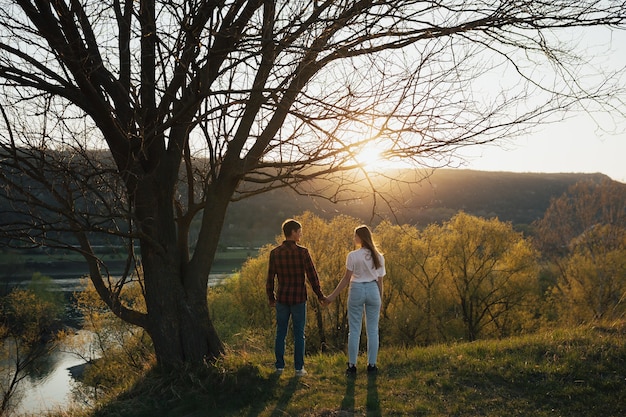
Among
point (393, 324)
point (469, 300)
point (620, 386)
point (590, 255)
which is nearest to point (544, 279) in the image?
point (590, 255)

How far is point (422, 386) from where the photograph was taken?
6.61 meters

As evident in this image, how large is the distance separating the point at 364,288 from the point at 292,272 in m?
0.90

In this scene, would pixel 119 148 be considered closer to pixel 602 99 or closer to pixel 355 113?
pixel 355 113

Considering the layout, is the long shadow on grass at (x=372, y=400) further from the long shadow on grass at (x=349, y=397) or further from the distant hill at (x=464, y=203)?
the distant hill at (x=464, y=203)

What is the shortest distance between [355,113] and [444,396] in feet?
10.3

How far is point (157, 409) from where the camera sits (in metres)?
6.67

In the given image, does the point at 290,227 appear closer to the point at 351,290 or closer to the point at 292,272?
the point at 292,272

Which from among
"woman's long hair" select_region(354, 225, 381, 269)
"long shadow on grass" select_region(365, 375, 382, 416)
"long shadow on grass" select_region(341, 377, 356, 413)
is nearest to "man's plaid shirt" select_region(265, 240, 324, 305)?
"woman's long hair" select_region(354, 225, 381, 269)

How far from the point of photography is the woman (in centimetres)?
714

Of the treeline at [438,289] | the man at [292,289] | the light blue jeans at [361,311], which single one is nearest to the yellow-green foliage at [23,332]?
the treeline at [438,289]

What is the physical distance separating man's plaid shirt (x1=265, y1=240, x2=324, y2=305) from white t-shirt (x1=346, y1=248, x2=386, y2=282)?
18.3 inches

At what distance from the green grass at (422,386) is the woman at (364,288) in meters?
0.40

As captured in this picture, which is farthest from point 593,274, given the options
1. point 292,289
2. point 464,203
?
point 464,203

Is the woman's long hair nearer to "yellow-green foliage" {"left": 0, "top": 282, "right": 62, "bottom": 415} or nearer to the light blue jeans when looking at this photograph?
the light blue jeans
